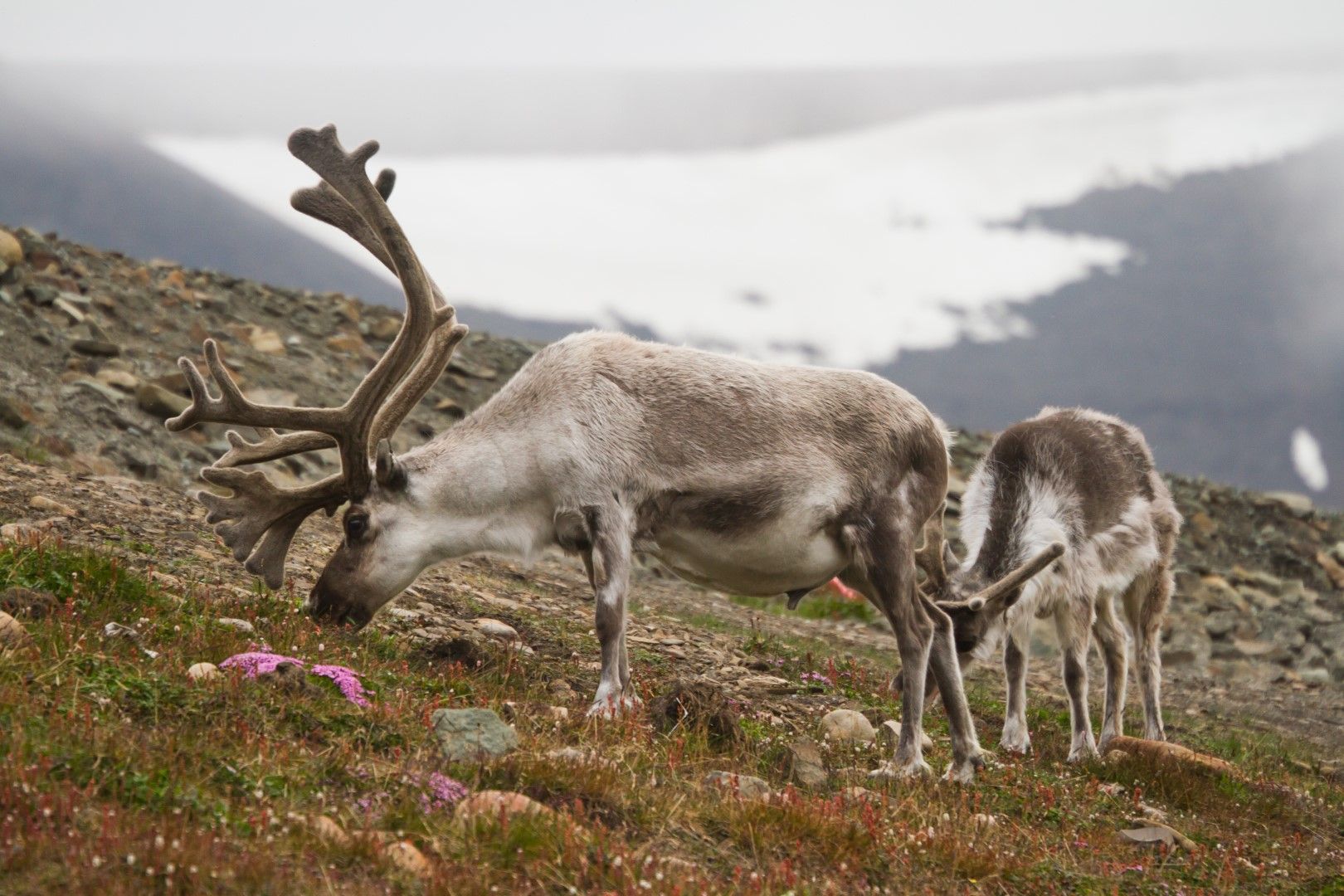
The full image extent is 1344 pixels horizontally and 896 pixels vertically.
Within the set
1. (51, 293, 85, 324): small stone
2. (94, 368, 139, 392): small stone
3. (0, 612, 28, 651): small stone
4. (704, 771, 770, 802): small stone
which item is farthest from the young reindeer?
(51, 293, 85, 324): small stone

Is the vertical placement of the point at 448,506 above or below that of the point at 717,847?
above

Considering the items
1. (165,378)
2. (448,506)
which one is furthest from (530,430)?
(165,378)

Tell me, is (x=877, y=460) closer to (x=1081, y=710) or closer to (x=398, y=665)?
(x=398, y=665)

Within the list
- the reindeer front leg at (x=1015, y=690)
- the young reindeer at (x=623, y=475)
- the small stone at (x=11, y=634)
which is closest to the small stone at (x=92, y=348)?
the young reindeer at (x=623, y=475)

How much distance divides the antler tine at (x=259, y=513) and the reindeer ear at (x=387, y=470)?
0.55 meters

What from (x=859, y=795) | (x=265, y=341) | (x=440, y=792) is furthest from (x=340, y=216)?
(x=265, y=341)

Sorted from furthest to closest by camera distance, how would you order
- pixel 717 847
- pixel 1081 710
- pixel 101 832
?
1. pixel 1081 710
2. pixel 717 847
3. pixel 101 832

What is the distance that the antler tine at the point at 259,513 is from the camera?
8430mm

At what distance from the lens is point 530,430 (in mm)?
7836

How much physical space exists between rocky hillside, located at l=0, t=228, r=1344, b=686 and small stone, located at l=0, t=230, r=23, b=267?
1.3 inches

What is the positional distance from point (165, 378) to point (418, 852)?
12.3 m

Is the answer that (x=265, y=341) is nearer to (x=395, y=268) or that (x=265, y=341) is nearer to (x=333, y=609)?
(x=395, y=268)

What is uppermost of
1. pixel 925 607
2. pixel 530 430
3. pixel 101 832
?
pixel 530 430

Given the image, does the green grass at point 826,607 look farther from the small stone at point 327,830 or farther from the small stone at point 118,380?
the small stone at point 327,830
